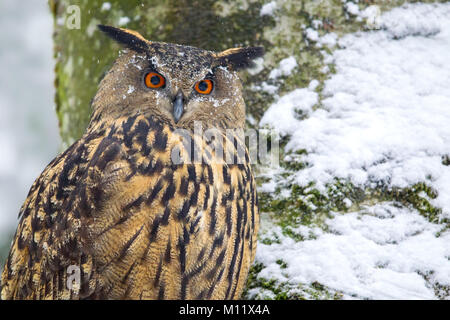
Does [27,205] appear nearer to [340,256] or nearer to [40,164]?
[340,256]

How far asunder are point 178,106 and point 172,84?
131mm

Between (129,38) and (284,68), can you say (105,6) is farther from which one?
(284,68)

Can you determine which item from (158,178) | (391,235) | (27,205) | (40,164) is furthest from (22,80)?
(391,235)

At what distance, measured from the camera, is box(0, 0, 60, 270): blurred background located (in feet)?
23.1

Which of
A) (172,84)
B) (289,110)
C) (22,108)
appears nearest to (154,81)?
(172,84)

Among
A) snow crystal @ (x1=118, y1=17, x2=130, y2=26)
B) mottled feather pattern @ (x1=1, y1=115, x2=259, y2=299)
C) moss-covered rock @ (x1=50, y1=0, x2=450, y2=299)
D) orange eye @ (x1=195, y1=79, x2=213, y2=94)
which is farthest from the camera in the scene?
snow crystal @ (x1=118, y1=17, x2=130, y2=26)

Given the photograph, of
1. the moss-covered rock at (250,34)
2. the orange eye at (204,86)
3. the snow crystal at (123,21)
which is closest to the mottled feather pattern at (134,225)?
the orange eye at (204,86)

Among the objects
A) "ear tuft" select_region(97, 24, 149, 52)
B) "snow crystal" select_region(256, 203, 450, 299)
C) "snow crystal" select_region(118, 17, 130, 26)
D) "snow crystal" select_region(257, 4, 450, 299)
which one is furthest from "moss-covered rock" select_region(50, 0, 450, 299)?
"ear tuft" select_region(97, 24, 149, 52)

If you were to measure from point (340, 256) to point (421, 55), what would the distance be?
1.81m

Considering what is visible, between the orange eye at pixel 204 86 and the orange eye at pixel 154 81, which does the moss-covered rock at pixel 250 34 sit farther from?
the orange eye at pixel 154 81

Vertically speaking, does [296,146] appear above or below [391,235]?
above

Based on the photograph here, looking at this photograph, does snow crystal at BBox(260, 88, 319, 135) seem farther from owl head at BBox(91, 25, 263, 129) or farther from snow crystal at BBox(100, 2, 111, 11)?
snow crystal at BBox(100, 2, 111, 11)

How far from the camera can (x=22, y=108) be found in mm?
7141
